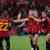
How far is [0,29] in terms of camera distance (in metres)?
1.26

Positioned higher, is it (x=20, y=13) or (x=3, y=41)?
(x=20, y=13)

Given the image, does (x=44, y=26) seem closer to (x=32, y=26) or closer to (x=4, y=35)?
(x=32, y=26)

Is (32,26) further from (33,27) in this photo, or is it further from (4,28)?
(4,28)

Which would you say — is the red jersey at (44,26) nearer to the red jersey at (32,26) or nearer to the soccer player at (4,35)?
the red jersey at (32,26)

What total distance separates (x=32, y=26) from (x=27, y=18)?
0.24 feet

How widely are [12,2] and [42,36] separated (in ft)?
1.15

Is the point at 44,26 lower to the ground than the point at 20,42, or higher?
higher

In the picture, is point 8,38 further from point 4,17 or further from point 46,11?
point 46,11

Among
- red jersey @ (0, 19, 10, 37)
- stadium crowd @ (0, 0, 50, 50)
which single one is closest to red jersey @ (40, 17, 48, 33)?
stadium crowd @ (0, 0, 50, 50)

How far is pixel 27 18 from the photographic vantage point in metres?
1.26

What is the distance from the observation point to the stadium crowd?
1.26 m

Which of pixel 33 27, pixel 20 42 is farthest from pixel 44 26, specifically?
pixel 20 42

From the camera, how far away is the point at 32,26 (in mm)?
1273

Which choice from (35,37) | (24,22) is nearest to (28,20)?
(24,22)
